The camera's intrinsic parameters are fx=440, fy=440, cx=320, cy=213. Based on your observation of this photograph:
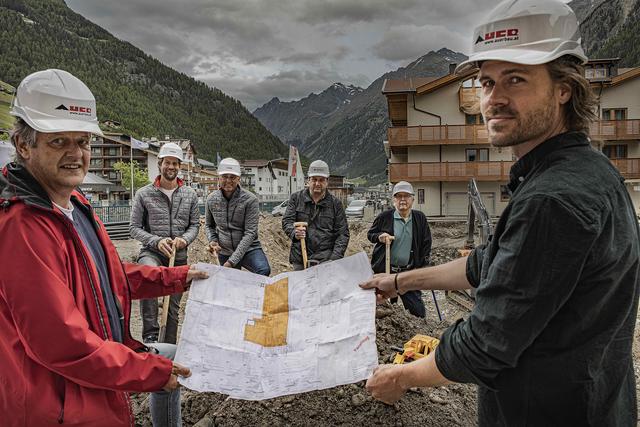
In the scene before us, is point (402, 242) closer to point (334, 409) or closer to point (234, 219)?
point (234, 219)

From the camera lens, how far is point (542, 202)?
1.22 m

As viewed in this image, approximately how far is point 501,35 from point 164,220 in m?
5.07

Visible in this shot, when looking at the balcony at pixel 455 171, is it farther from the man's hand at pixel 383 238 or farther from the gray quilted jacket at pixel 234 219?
the gray quilted jacket at pixel 234 219

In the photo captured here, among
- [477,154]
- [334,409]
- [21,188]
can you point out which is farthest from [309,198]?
[477,154]

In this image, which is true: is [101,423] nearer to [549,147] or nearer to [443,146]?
[549,147]

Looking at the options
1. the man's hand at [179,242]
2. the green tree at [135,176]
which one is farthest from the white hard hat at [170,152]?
the green tree at [135,176]

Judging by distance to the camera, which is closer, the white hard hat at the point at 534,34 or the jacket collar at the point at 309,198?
the white hard hat at the point at 534,34

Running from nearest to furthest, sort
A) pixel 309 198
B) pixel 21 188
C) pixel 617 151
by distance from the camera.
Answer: pixel 21 188, pixel 309 198, pixel 617 151

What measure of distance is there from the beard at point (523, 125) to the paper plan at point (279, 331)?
1.21m

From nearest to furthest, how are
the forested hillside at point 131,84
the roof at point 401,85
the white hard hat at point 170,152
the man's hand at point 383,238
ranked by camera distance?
the white hard hat at point 170,152 → the man's hand at point 383,238 → the roof at point 401,85 → the forested hillside at point 131,84

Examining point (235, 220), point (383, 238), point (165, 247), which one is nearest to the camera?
point (165, 247)

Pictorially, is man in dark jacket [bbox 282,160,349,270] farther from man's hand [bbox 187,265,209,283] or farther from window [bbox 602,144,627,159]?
window [bbox 602,144,627,159]

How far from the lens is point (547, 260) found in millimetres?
1216

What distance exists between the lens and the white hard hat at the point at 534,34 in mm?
1411
